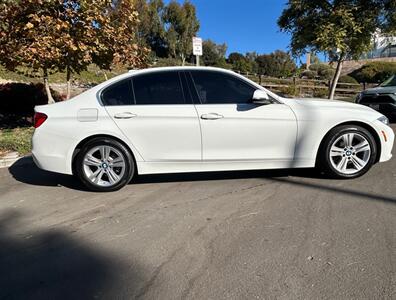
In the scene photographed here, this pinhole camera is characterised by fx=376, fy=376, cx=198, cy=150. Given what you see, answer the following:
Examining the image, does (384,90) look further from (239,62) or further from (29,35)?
(239,62)

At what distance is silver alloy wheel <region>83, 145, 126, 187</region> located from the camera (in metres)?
4.72

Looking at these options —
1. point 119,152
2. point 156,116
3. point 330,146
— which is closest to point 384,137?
point 330,146

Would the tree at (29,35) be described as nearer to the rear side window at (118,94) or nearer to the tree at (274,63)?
the rear side window at (118,94)

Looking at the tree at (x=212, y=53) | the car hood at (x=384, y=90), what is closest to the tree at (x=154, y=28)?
the tree at (x=212, y=53)

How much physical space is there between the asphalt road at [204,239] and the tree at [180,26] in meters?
41.7

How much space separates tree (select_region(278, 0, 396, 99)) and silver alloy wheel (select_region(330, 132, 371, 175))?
20.9 ft

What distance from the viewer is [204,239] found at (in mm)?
3393

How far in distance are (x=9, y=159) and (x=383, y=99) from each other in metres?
8.73

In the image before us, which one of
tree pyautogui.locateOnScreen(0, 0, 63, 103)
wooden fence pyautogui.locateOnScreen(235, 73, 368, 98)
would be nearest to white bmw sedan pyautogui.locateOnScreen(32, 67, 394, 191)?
tree pyautogui.locateOnScreen(0, 0, 63, 103)

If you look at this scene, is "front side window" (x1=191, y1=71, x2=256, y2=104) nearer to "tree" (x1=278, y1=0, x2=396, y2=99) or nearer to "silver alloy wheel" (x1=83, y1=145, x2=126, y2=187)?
"silver alloy wheel" (x1=83, y1=145, x2=126, y2=187)

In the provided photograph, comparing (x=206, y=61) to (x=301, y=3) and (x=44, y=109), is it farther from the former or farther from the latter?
(x=44, y=109)

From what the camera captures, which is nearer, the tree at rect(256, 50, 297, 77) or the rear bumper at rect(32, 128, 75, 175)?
the rear bumper at rect(32, 128, 75, 175)

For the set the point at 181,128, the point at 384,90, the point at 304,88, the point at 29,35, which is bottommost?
the point at 304,88

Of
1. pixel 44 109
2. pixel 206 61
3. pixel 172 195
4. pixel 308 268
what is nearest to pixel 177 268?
pixel 308 268
